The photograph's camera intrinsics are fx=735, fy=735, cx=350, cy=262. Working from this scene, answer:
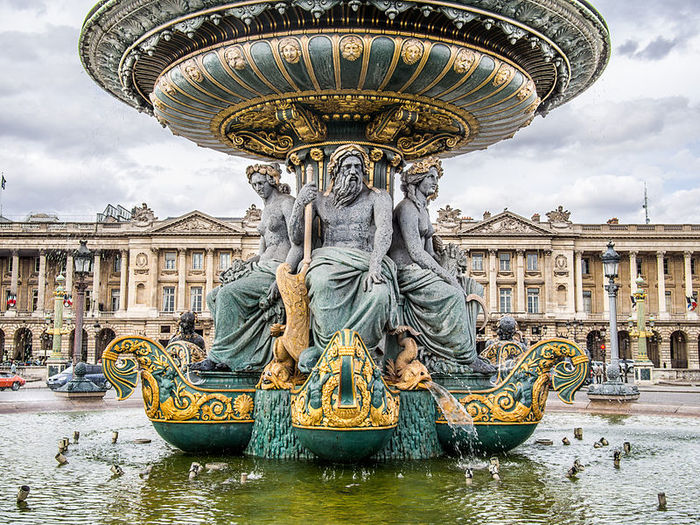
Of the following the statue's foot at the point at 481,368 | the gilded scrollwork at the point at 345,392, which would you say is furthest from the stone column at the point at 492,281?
the gilded scrollwork at the point at 345,392

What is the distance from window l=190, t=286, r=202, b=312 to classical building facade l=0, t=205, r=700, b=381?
14 centimetres

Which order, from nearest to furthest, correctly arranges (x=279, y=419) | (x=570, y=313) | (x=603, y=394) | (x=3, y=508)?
(x=3, y=508) → (x=279, y=419) → (x=603, y=394) → (x=570, y=313)

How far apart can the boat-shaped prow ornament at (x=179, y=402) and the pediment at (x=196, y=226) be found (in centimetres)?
6843

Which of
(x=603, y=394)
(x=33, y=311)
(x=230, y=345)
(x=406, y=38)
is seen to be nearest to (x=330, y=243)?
(x=230, y=345)

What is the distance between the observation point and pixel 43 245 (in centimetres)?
7431

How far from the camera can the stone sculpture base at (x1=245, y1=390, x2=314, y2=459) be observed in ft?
18.8

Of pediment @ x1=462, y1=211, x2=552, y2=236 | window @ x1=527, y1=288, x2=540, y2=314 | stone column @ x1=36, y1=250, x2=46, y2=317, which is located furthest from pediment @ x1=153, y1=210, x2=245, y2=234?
window @ x1=527, y1=288, x2=540, y2=314

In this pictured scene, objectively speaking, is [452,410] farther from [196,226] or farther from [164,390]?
[196,226]

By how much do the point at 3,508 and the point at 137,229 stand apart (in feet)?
242

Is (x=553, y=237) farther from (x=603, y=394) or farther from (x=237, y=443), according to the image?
(x=237, y=443)

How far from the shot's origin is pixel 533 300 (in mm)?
74062

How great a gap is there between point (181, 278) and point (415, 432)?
7087 centimetres

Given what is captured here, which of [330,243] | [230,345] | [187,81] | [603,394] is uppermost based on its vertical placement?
[187,81]

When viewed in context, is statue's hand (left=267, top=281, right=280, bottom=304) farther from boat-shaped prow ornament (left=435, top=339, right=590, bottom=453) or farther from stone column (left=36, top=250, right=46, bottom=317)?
stone column (left=36, top=250, right=46, bottom=317)
